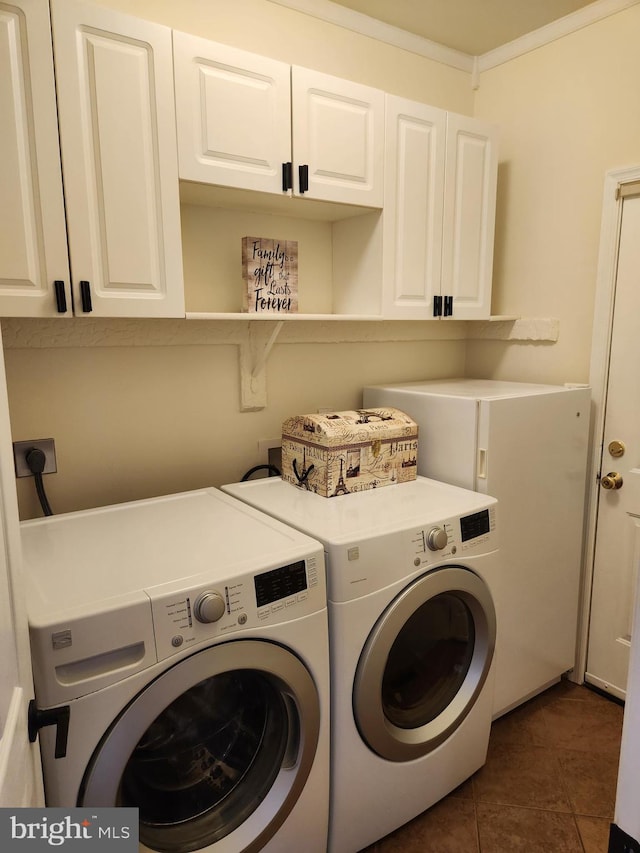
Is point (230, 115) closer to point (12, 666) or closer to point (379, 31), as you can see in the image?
point (379, 31)

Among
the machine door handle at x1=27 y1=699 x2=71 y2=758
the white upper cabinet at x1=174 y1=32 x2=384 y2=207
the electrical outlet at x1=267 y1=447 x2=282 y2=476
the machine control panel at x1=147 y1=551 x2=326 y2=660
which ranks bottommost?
the machine control panel at x1=147 y1=551 x2=326 y2=660

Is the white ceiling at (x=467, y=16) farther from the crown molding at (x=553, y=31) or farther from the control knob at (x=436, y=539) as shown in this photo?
the control knob at (x=436, y=539)

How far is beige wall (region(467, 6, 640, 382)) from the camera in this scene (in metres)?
2.10

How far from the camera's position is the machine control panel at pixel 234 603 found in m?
1.16

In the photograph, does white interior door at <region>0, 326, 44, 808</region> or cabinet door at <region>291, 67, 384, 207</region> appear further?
cabinet door at <region>291, 67, 384, 207</region>

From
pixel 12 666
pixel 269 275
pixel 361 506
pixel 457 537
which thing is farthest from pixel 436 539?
pixel 12 666

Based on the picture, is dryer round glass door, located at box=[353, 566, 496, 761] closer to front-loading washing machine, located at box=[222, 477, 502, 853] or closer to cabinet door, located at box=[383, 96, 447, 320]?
front-loading washing machine, located at box=[222, 477, 502, 853]

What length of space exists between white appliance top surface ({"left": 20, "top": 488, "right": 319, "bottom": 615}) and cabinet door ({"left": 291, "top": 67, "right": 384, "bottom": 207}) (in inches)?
41.8

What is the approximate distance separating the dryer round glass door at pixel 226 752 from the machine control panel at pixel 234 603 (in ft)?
0.16

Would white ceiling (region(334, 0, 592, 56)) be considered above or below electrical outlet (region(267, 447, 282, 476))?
above

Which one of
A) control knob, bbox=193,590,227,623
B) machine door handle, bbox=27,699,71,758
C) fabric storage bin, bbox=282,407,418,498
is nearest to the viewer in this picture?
machine door handle, bbox=27,699,71,758

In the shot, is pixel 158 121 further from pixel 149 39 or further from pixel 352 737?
pixel 352 737

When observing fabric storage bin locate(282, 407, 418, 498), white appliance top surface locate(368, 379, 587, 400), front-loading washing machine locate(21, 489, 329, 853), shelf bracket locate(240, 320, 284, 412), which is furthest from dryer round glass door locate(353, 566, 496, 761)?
shelf bracket locate(240, 320, 284, 412)

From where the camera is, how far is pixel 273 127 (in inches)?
67.0
